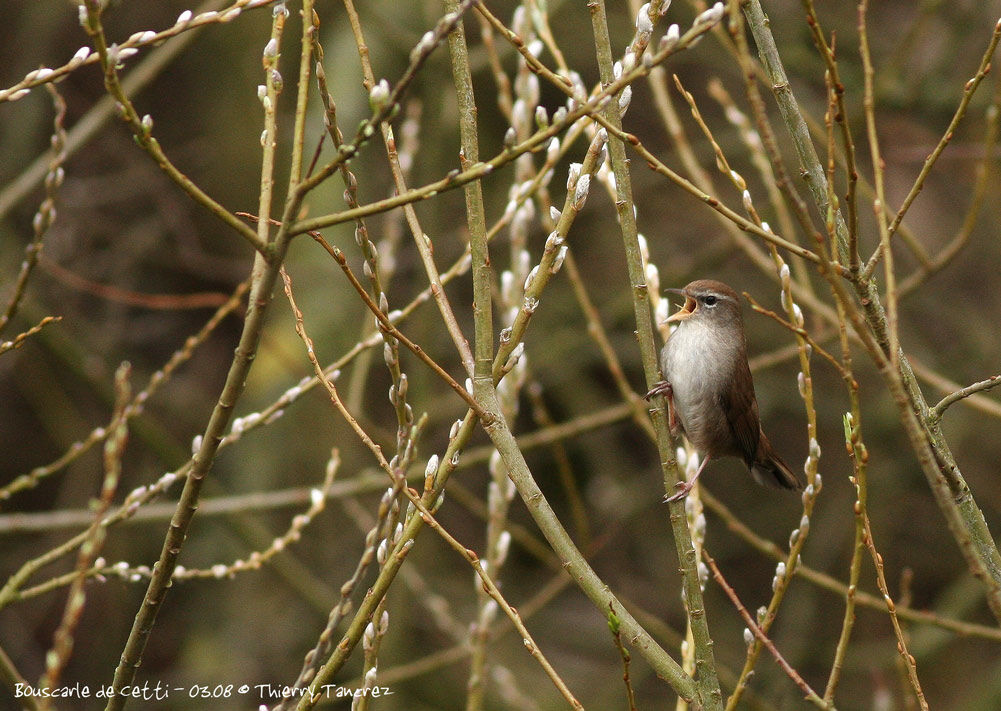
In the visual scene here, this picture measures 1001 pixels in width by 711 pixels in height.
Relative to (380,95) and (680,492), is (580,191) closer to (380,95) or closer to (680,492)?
(380,95)

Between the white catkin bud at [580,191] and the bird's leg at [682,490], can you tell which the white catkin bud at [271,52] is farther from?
the bird's leg at [682,490]

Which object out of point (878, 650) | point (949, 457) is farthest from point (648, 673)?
point (949, 457)

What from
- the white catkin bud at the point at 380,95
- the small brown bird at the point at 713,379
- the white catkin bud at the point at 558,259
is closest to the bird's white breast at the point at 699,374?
the small brown bird at the point at 713,379

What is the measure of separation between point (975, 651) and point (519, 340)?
777 cm

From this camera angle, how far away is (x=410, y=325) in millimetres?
7070

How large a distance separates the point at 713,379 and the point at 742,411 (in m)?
0.26

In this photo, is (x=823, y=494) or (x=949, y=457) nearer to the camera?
(x=949, y=457)

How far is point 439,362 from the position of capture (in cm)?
771

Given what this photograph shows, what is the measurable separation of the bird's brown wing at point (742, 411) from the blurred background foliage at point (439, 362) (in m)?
1.82

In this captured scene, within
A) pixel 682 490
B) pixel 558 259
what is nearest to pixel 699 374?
pixel 682 490

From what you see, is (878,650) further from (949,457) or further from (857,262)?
(857,262)

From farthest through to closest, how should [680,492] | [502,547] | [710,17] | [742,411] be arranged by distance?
[742,411] → [502,547] → [680,492] → [710,17]

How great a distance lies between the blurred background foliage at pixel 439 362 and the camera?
6.98 meters

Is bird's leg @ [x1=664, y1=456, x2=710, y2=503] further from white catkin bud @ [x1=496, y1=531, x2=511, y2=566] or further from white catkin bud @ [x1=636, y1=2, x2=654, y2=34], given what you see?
white catkin bud @ [x1=636, y1=2, x2=654, y2=34]
